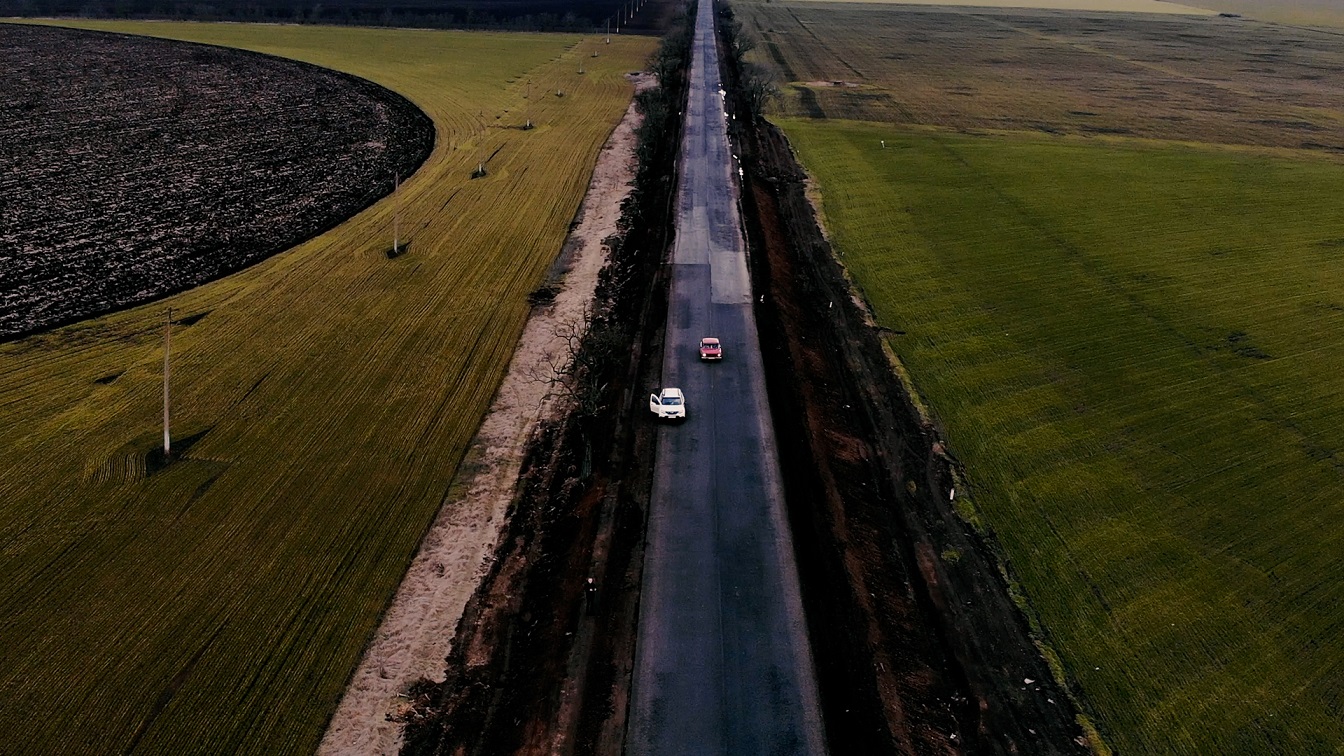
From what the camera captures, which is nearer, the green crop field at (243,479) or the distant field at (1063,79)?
the green crop field at (243,479)

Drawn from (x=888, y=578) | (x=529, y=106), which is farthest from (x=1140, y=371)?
(x=529, y=106)

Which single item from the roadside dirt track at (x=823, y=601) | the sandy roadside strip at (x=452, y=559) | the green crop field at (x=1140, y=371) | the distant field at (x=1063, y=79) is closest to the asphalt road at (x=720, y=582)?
the roadside dirt track at (x=823, y=601)

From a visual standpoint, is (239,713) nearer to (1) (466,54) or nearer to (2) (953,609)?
(2) (953,609)

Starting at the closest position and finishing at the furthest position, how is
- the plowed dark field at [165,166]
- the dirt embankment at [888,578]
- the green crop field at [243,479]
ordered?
the green crop field at [243,479]
the dirt embankment at [888,578]
the plowed dark field at [165,166]

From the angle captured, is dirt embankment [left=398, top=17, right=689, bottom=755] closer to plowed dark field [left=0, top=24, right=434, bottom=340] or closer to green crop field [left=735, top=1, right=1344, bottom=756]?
green crop field [left=735, top=1, right=1344, bottom=756]

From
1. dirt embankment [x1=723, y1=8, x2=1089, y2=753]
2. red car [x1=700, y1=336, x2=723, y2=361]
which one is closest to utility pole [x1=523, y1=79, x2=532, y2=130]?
dirt embankment [x1=723, y1=8, x2=1089, y2=753]

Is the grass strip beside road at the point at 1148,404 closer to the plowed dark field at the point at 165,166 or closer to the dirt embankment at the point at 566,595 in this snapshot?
the dirt embankment at the point at 566,595
